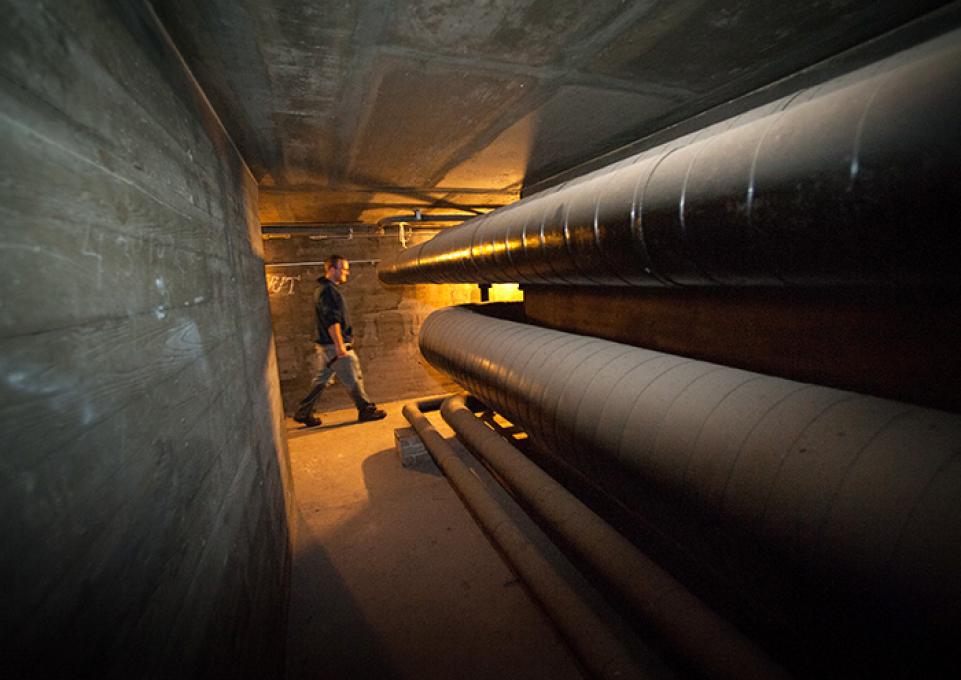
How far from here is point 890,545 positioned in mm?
670

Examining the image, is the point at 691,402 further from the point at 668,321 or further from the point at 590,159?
the point at 590,159

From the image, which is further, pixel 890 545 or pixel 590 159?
pixel 590 159

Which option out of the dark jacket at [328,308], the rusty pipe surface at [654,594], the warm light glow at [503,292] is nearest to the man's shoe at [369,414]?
the dark jacket at [328,308]

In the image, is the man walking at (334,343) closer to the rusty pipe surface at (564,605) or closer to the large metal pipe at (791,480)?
the rusty pipe surface at (564,605)

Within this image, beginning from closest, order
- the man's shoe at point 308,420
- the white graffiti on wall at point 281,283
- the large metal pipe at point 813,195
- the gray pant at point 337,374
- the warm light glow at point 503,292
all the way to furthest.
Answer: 1. the large metal pipe at point 813,195
2. the gray pant at point 337,374
3. the man's shoe at point 308,420
4. the white graffiti on wall at point 281,283
5. the warm light glow at point 503,292

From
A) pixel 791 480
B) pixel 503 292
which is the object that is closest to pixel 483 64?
pixel 791 480

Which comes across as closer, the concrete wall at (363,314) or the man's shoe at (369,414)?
the man's shoe at (369,414)

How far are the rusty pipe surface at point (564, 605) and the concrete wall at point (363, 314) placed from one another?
11.4ft

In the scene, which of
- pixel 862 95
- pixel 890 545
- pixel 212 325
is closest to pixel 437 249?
pixel 212 325

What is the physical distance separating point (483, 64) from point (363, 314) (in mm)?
4397

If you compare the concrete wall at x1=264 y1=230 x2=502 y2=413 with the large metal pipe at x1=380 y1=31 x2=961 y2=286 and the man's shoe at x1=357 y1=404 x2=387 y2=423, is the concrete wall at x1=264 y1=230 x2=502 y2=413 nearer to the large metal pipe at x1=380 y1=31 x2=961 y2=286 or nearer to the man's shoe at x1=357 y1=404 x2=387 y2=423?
the man's shoe at x1=357 y1=404 x2=387 y2=423

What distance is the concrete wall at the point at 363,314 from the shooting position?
4906 mm

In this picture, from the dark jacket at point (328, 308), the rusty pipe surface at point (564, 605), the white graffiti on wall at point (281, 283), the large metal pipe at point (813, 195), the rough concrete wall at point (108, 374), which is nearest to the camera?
the rough concrete wall at point (108, 374)

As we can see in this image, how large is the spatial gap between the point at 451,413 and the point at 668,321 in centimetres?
192
